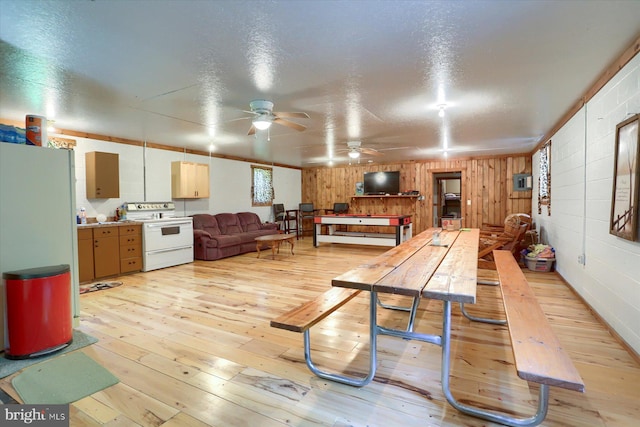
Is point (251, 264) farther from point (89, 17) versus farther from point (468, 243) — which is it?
point (89, 17)

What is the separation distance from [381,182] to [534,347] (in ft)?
26.9

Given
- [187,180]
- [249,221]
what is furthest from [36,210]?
[249,221]

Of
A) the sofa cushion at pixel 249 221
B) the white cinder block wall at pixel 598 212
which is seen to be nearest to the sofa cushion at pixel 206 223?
the sofa cushion at pixel 249 221

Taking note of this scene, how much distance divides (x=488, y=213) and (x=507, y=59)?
22.2ft

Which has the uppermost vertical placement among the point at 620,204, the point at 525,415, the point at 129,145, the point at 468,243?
the point at 129,145

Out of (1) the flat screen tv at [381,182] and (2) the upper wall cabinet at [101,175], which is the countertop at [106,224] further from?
(1) the flat screen tv at [381,182]

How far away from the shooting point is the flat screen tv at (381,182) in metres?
9.38

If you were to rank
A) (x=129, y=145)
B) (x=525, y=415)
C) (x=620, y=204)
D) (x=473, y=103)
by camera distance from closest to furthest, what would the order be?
(x=525, y=415) < (x=620, y=204) < (x=473, y=103) < (x=129, y=145)

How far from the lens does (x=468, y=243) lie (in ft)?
11.0

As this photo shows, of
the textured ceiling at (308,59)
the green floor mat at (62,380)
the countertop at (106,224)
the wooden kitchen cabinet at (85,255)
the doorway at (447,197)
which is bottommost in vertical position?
the green floor mat at (62,380)

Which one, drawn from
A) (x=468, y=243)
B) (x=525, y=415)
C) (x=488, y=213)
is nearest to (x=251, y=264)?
(x=468, y=243)

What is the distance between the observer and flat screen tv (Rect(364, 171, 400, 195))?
30.8 ft

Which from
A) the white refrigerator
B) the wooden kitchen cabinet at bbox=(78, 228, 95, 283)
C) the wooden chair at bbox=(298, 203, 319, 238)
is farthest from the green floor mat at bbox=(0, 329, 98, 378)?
the wooden chair at bbox=(298, 203, 319, 238)

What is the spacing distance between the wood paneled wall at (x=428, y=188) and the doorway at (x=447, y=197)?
0.61 m
